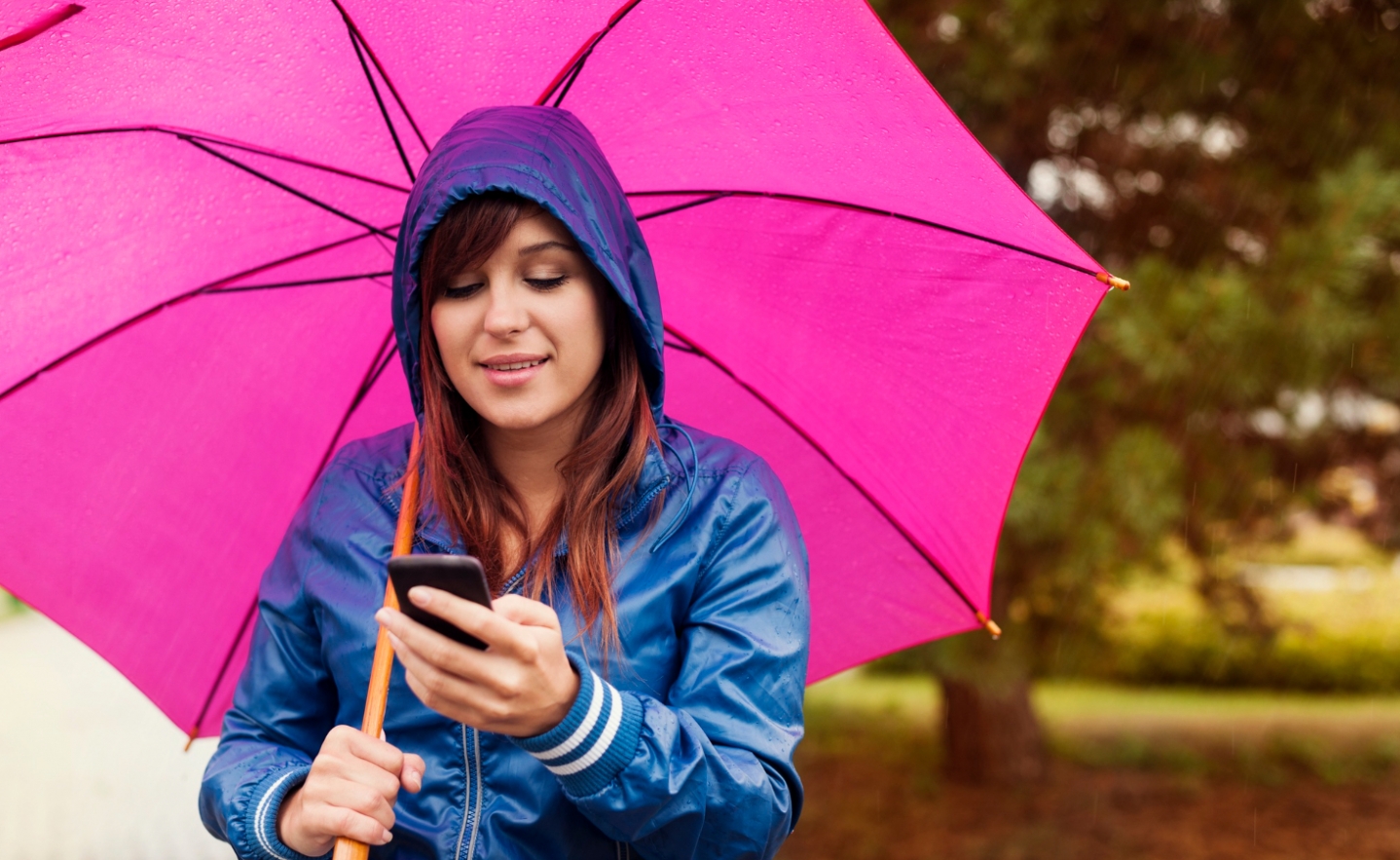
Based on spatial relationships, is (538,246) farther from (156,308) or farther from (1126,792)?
(1126,792)

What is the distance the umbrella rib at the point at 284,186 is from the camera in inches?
79.6

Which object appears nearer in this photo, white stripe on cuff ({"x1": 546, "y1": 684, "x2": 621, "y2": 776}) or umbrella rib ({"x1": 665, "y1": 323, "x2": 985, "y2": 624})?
white stripe on cuff ({"x1": 546, "y1": 684, "x2": 621, "y2": 776})

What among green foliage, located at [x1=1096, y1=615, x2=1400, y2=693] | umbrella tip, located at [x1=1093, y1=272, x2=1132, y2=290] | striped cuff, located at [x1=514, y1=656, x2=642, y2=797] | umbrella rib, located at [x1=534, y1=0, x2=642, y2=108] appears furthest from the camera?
green foliage, located at [x1=1096, y1=615, x2=1400, y2=693]

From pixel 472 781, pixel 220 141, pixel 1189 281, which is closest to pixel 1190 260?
pixel 1189 281

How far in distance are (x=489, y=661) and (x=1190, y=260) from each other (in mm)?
4970

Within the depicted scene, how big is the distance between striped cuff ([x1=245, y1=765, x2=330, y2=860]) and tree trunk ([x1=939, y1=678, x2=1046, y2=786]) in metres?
5.27

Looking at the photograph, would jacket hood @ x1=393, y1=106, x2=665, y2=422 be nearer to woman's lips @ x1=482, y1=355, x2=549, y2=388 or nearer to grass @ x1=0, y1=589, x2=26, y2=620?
woman's lips @ x1=482, y1=355, x2=549, y2=388

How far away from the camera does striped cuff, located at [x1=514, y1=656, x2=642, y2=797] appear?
132 centimetres

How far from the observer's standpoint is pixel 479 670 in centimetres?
122

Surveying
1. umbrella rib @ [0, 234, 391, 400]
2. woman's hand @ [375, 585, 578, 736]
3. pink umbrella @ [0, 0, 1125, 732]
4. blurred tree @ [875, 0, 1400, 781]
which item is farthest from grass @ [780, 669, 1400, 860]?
woman's hand @ [375, 585, 578, 736]

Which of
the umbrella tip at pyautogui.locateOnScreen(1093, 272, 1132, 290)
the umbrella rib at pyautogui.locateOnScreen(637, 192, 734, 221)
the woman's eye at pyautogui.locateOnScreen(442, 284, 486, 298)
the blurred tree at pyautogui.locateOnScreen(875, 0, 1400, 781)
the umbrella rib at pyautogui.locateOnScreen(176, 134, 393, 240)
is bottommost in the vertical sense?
the woman's eye at pyautogui.locateOnScreen(442, 284, 486, 298)

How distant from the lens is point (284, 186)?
2.07 meters

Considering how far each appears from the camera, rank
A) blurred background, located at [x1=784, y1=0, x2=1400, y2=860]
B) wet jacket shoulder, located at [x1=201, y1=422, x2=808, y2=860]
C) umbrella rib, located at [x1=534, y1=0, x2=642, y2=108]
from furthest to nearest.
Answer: blurred background, located at [x1=784, y1=0, x2=1400, y2=860] → umbrella rib, located at [x1=534, y1=0, x2=642, y2=108] → wet jacket shoulder, located at [x1=201, y1=422, x2=808, y2=860]

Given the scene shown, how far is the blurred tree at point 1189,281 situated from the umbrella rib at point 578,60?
2110 mm
